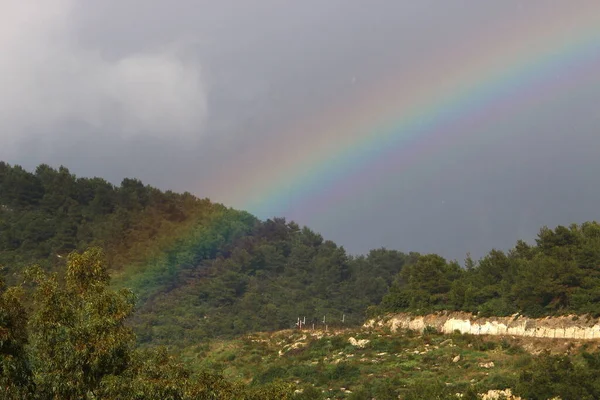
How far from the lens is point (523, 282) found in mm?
59688

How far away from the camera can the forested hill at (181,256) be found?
114m

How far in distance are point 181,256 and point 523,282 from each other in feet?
272

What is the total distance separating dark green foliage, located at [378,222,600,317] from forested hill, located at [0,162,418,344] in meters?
39.2

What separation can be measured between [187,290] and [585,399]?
95.3 metres

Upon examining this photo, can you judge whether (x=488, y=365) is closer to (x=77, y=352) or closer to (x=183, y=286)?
(x=77, y=352)

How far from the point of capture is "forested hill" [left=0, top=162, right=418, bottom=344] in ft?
375

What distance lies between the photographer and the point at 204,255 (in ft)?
450

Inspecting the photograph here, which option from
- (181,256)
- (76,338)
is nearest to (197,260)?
(181,256)

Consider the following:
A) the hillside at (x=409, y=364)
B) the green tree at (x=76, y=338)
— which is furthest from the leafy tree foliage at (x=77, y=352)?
the hillside at (x=409, y=364)

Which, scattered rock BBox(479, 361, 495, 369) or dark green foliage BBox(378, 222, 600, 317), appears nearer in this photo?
scattered rock BBox(479, 361, 495, 369)

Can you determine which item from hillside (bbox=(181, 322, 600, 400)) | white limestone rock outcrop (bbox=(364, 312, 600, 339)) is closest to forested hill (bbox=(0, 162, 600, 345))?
white limestone rock outcrop (bbox=(364, 312, 600, 339))

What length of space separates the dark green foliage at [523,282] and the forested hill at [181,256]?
39238mm

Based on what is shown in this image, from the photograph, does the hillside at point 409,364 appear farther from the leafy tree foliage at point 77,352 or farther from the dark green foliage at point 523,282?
the leafy tree foliage at point 77,352

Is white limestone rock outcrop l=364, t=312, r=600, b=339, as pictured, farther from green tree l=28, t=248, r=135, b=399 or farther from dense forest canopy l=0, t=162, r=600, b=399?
green tree l=28, t=248, r=135, b=399
